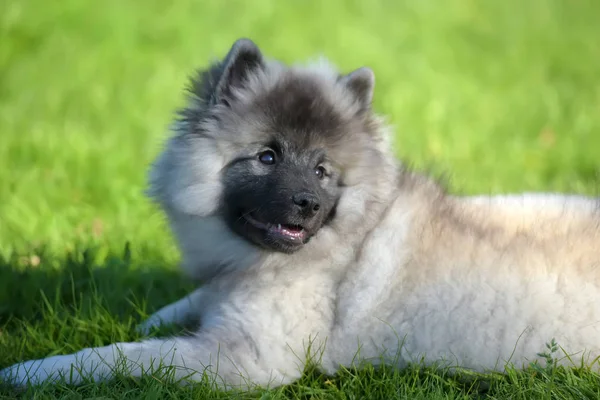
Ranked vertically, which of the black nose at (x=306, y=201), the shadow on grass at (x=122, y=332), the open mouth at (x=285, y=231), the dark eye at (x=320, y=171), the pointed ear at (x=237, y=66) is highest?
the pointed ear at (x=237, y=66)

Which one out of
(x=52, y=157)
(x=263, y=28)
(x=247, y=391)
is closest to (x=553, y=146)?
(x=263, y=28)

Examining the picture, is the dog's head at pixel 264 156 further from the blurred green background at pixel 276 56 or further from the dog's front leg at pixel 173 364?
the blurred green background at pixel 276 56

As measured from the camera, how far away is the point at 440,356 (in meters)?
3.46

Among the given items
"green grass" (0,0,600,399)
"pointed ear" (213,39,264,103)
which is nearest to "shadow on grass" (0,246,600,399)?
"green grass" (0,0,600,399)

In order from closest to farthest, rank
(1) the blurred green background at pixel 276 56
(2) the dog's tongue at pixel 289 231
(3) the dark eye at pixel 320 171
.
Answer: (2) the dog's tongue at pixel 289 231
(3) the dark eye at pixel 320 171
(1) the blurred green background at pixel 276 56

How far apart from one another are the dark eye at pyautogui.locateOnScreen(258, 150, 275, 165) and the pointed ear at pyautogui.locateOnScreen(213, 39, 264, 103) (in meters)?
0.36

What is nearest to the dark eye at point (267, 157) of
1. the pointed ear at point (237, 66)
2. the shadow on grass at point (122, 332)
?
the pointed ear at point (237, 66)

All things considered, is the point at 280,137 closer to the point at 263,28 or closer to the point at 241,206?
the point at 241,206

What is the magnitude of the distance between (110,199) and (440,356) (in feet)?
12.7

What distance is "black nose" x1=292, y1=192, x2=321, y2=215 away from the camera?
→ 3543 millimetres

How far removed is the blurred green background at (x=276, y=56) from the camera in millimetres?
6551

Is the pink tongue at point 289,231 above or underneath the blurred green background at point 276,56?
underneath

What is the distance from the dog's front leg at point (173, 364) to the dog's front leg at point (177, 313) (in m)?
0.57

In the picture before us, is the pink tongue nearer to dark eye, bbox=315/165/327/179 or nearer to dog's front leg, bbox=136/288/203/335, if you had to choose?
dark eye, bbox=315/165/327/179
